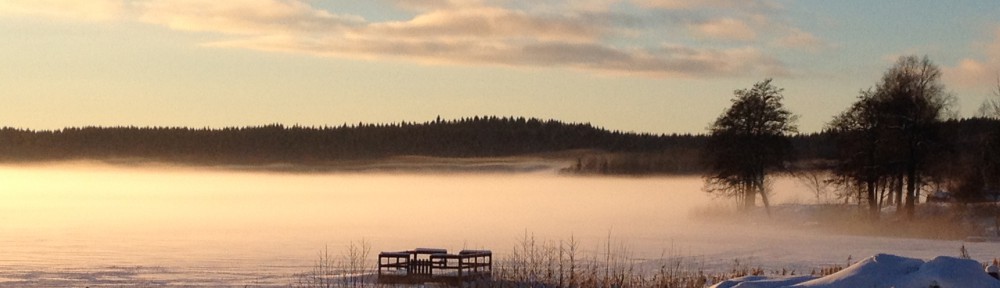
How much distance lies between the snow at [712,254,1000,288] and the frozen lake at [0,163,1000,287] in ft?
72.4

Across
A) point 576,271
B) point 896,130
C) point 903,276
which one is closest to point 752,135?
point 896,130

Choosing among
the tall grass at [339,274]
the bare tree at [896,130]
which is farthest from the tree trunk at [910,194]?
the tall grass at [339,274]

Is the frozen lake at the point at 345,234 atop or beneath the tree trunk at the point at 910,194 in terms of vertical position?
beneath

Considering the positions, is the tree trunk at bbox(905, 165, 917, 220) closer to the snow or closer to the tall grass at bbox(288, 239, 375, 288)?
the tall grass at bbox(288, 239, 375, 288)

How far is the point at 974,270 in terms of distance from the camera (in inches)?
851

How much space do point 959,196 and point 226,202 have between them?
9907cm

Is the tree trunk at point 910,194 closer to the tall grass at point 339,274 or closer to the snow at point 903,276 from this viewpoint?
the tall grass at point 339,274

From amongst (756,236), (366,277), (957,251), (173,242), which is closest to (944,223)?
(756,236)

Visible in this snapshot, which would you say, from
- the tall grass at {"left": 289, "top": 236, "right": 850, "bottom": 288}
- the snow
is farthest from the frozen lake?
the snow

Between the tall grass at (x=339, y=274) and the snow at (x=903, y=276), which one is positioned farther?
the tall grass at (x=339, y=274)

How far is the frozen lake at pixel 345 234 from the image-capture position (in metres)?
50.3

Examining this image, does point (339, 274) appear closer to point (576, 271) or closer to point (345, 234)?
point (576, 271)

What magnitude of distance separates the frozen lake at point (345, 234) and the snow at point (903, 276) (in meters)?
22.1

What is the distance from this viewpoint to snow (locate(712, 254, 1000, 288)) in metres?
21.3
